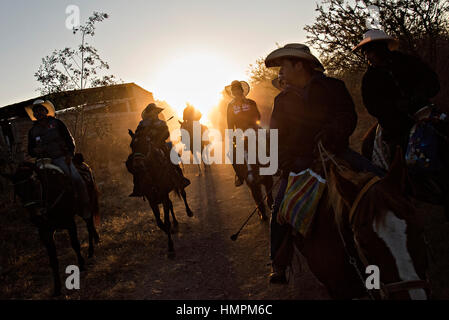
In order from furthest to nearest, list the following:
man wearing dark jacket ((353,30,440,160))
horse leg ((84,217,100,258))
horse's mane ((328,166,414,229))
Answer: horse leg ((84,217,100,258)) < man wearing dark jacket ((353,30,440,160)) < horse's mane ((328,166,414,229))

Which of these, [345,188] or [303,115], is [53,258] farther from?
[345,188]

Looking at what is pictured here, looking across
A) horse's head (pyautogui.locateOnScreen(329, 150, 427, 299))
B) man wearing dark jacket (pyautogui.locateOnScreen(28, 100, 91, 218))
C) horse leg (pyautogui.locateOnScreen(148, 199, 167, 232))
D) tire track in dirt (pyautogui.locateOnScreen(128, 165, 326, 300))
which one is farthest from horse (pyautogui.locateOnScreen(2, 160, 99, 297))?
horse's head (pyautogui.locateOnScreen(329, 150, 427, 299))

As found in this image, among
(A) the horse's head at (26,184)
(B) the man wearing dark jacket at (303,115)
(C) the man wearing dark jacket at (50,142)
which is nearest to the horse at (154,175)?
(C) the man wearing dark jacket at (50,142)

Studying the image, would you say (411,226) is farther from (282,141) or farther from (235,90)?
(235,90)

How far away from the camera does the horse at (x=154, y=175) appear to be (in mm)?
6593

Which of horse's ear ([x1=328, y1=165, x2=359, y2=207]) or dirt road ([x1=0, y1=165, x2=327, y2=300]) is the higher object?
horse's ear ([x1=328, y1=165, x2=359, y2=207])

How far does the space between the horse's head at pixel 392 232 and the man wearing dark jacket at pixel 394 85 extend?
223 centimetres

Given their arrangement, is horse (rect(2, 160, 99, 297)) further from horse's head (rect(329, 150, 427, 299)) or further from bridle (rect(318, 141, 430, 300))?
horse's head (rect(329, 150, 427, 299))

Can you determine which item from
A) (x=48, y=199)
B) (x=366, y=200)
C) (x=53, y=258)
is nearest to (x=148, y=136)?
(x=48, y=199)

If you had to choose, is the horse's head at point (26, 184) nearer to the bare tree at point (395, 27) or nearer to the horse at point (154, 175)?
the horse at point (154, 175)

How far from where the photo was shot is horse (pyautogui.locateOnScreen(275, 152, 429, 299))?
1.86 m

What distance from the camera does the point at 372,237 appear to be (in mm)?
2006

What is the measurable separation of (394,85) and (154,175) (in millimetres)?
5040
